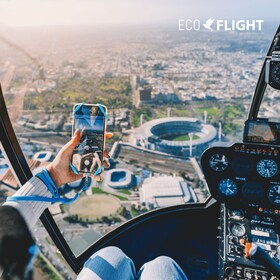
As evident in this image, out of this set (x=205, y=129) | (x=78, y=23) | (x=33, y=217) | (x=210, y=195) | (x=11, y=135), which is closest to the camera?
(x=33, y=217)

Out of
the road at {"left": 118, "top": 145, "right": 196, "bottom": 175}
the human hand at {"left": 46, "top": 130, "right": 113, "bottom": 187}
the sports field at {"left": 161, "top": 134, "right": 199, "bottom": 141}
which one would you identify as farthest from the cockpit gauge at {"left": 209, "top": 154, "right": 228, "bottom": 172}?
the sports field at {"left": 161, "top": 134, "right": 199, "bottom": 141}

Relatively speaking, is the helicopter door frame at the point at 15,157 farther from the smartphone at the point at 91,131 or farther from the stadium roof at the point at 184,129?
the stadium roof at the point at 184,129

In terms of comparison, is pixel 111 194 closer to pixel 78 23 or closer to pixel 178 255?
pixel 178 255

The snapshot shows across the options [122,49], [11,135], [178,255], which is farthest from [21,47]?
[122,49]

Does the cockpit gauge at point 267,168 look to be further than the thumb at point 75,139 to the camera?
Yes

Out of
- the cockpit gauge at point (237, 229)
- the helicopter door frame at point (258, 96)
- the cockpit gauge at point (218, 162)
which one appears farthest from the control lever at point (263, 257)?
the helicopter door frame at point (258, 96)

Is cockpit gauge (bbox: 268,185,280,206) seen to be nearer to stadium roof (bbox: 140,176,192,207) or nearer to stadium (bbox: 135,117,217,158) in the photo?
stadium roof (bbox: 140,176,192,207)
